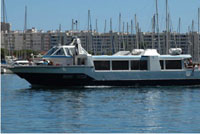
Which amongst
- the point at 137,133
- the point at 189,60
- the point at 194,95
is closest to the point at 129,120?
the point at 137,133

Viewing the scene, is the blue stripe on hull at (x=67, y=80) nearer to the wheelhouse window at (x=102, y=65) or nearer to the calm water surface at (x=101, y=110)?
the calm water surface at (x=101, y=110)

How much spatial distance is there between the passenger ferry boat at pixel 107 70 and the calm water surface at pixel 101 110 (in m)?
1.06

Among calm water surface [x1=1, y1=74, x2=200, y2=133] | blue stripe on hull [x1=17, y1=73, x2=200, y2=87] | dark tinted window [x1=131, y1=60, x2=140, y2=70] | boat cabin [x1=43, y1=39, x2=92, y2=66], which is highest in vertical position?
boat cabin [x1=43, y1=39, x2=92, y2=66]

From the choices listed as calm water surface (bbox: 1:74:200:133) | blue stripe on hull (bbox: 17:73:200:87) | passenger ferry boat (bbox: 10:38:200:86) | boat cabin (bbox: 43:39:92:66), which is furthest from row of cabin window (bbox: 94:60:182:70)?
Answer: calm water surface (bbox: 1:74:200:133)

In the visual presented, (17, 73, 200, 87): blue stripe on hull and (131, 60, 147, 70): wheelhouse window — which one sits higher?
(131, 60, 147, 70): wheelhouse window

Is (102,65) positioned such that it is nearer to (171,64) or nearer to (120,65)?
(120,65)

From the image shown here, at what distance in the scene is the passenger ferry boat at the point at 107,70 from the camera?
4381cm

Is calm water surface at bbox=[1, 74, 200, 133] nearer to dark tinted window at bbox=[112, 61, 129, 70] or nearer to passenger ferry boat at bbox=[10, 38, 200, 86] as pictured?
passenger ferry boat at bbox=[10, 38, 200, 86]

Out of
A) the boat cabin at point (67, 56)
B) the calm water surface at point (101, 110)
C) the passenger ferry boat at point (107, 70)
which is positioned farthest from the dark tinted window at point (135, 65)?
the boat cabin at point (67, 56)

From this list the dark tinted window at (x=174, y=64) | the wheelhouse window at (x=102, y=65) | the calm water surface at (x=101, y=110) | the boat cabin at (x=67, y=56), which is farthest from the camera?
the dark tinted window at (x=174, y=64)

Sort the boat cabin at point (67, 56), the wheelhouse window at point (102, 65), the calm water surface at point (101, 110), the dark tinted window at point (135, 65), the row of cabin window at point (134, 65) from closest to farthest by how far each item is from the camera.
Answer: the calm water surface at point (101, 110), the wheelhouse window at point (102, 65), the row of cabin window at point (134, 65), the boat cabin at point (67, 56), the dark tinted window at point (135, 65)

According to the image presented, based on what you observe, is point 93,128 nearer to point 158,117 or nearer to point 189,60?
point 158,117

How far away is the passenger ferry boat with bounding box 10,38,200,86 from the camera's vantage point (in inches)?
1725

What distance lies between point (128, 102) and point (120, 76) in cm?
1089
